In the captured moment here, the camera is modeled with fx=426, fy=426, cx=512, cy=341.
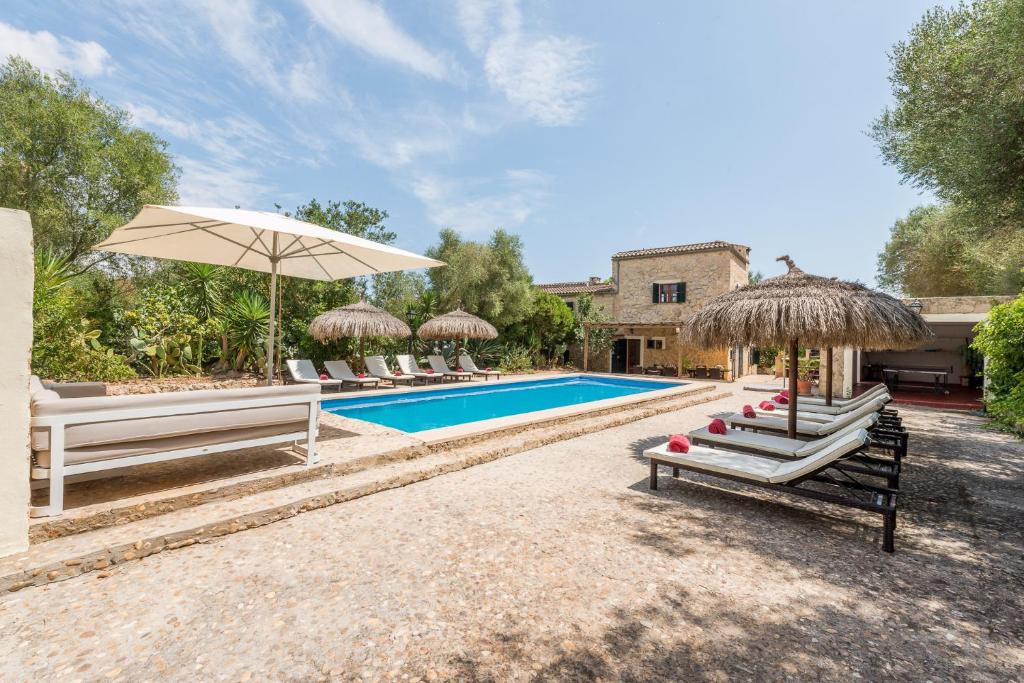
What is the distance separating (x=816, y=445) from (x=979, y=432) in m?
6.69

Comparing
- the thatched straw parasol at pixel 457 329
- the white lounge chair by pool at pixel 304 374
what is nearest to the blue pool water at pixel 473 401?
A: the white lounge chair by pool at pixel 304 374

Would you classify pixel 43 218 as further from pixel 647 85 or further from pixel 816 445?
pixel 816 445

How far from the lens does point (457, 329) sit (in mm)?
15719

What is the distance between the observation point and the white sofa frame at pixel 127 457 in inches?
129

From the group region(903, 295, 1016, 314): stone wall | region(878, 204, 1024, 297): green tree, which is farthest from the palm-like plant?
region(903, 295, 1016, 314): stone wall

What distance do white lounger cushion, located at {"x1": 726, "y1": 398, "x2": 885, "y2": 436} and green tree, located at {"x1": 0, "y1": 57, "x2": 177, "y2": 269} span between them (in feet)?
69.8

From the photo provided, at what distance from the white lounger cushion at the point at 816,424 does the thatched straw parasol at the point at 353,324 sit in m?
9.86

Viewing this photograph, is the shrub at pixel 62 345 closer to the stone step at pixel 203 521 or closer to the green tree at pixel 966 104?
the stone step at pixel 203 521

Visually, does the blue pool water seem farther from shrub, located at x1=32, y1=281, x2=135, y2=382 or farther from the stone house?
shrub, located at x1=32, y1=281, x2=135, y2=382

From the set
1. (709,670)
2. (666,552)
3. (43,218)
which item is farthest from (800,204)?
(43,218)

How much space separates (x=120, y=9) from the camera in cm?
1000

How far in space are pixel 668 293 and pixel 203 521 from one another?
A: 2137 cm

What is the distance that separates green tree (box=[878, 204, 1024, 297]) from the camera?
14.3 m

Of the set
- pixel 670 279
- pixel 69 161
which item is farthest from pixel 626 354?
pixel 69 161
